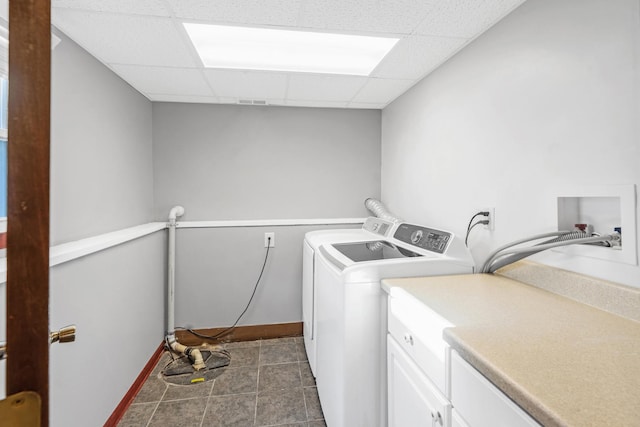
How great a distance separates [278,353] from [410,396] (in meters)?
1.58

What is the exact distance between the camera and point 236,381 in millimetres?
2064

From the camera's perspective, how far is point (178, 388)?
6.55 feet

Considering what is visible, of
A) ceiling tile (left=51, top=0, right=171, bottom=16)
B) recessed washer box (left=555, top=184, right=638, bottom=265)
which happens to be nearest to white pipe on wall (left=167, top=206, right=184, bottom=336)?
ceiling tile (left=51, top=0, right=171, bottom=16)

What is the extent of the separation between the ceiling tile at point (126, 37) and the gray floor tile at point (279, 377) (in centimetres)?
207

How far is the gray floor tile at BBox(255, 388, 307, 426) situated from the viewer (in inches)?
67.6

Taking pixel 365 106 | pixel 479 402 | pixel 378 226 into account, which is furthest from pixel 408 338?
pixel 365 106

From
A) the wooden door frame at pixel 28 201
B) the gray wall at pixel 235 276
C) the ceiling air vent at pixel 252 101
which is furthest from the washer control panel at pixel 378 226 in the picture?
the wooden door frame at pixel 28 201

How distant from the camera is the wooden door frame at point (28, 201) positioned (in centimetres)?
41

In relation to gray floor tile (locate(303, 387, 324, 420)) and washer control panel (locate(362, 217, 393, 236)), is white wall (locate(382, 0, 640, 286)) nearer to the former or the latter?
washer control panel (locate(362, 217, 393, 236))

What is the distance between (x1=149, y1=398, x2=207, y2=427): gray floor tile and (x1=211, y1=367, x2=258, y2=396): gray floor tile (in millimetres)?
132

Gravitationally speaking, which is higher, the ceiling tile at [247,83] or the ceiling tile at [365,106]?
the ceiling tile at [365,106]

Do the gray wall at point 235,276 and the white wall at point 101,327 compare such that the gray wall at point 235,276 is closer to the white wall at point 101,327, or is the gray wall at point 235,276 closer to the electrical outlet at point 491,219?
the white wall at point 101,327

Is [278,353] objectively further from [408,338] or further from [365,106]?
[365,106]

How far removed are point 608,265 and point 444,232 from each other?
64 cm
